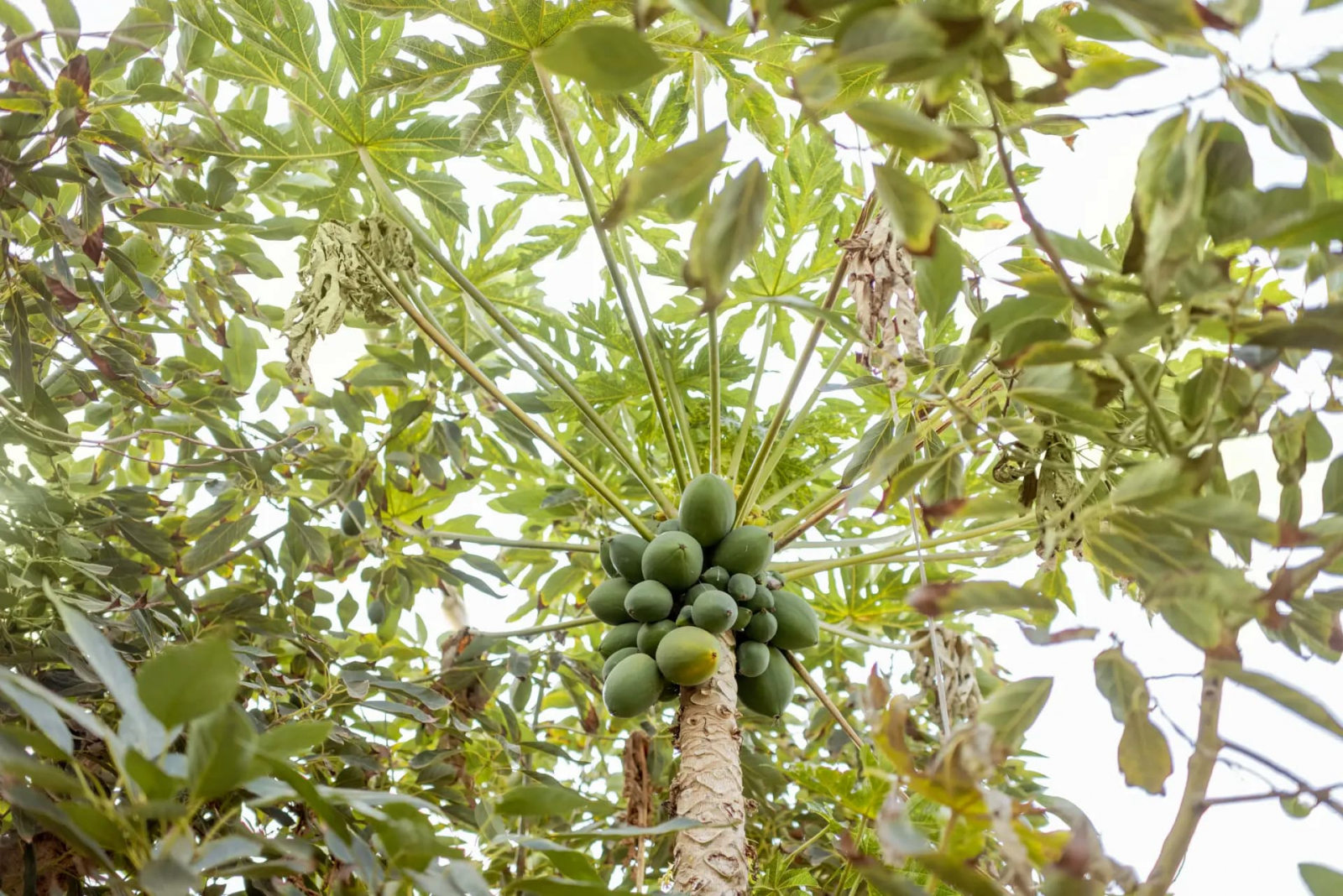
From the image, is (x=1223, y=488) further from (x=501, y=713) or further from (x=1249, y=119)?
(x=501, y=713)

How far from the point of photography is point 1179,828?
0.62 m

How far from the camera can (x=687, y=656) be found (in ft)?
4.15

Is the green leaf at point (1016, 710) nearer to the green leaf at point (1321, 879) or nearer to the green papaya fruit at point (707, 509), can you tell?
the green leaf at point (1321, 879)

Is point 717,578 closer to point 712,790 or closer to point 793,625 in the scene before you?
point 793,625

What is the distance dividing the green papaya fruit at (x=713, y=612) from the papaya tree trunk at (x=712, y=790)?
0.06 metres

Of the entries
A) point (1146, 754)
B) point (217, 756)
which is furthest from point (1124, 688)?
point (217, 756)

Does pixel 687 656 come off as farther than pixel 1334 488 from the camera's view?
Yes

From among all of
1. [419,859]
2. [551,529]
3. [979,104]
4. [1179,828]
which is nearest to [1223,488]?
[1179,828]

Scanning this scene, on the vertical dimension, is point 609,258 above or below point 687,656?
above

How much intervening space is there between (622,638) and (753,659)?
200 mm

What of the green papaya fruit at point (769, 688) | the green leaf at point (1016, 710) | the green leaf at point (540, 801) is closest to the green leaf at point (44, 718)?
the green leaf at point (540, 801)

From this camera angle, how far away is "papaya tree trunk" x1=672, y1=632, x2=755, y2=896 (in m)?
1.14

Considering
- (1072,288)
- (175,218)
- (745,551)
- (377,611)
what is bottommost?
(1072,288)

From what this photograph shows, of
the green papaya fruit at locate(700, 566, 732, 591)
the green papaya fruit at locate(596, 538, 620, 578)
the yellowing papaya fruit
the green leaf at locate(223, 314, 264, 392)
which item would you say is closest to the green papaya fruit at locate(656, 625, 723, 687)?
the yellowing papaya fruit
